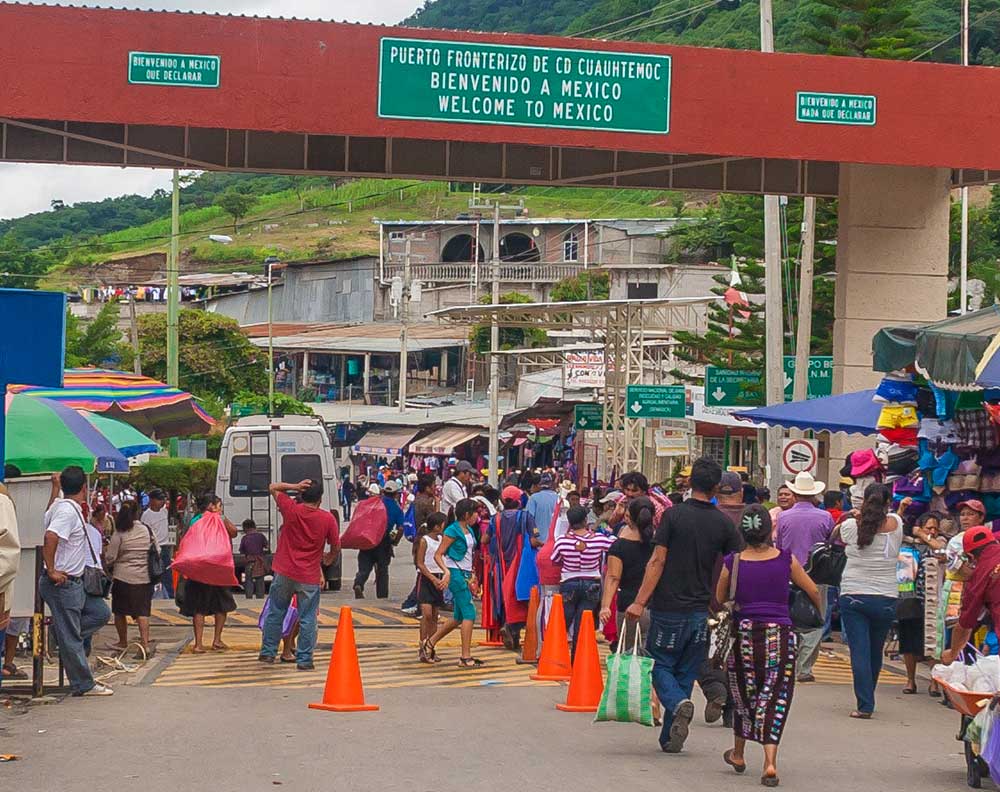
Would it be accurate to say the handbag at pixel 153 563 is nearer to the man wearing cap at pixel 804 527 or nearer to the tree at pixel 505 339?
the man wearing cap at pixel 804 527

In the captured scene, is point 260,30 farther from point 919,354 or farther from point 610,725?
point 610,725

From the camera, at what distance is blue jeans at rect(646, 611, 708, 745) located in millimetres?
10297

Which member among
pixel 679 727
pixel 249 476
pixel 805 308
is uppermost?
pixel 805 308

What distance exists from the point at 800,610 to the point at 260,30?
10.8m

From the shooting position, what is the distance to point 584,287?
71.9 meters

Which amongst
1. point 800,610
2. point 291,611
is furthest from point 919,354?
point 291,611

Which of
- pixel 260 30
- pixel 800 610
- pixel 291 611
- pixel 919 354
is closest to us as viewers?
pixel 800 610

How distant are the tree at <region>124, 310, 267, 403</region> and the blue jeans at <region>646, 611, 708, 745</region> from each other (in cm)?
5373

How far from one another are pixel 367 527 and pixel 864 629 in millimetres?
11653

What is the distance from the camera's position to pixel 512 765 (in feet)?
32.4

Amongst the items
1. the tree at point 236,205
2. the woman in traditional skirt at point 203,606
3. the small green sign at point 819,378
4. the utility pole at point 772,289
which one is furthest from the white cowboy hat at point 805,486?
the tree at point 236,205

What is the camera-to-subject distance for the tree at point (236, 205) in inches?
4877

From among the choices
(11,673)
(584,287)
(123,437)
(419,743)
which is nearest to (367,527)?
(123,437)

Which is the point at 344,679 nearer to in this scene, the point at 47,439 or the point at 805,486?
the point at 47,439
